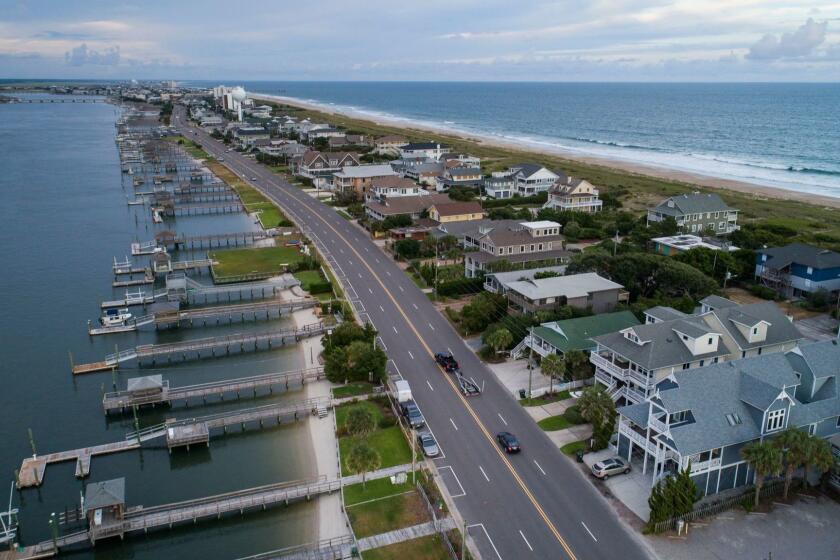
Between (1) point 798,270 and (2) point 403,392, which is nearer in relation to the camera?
(2) point 403,392

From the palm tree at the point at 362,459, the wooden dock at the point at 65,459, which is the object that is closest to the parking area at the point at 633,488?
the palm tree at the point at 362,459

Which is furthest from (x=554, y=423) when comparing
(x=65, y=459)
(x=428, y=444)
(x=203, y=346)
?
(x=203, y=346)

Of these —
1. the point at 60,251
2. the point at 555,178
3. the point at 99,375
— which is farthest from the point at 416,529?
the point at 555,178

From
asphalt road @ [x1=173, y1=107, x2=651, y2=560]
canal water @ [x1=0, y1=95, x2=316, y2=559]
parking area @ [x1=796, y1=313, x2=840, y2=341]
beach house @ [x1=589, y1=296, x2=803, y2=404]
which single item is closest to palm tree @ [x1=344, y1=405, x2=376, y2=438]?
canal water @ [x1=0, y1=95, x2=316, y2=559]

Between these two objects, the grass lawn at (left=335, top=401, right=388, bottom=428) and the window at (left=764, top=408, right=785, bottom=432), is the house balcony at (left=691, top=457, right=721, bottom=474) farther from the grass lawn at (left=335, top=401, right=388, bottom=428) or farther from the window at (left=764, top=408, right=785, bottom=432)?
the grass lawn at (left=335, top=401, right=388, bottom=428)

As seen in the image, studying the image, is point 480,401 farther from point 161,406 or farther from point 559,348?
point 161,406

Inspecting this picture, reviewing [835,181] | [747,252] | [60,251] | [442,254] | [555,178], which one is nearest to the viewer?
[747,252]

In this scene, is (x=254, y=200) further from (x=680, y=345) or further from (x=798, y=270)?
(x=680, y=345)

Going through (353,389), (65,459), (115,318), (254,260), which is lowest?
(65,459)
